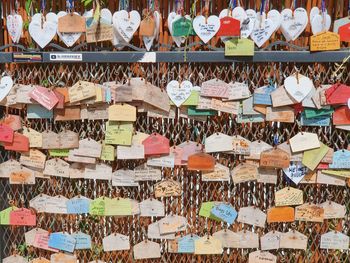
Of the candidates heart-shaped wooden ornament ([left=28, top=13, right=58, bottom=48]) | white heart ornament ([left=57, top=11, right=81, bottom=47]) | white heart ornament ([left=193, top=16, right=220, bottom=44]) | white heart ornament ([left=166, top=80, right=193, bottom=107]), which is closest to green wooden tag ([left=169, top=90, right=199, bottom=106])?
white heart ornament ([left=166, top=80, right=193, bottom=107])

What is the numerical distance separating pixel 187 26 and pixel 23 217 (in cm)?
124

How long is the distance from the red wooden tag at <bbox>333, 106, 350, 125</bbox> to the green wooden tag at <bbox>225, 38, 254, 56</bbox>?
1.56 feet

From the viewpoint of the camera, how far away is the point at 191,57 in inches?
82.6

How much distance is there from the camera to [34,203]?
91.2 inches

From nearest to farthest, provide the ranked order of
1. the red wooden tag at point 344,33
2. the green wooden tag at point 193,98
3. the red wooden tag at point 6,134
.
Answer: the red wooden tag at point 344,33, the green wooden tag at point 193,98, the red wooden tag at point 6,134

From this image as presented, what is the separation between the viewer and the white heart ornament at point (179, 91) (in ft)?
6.97

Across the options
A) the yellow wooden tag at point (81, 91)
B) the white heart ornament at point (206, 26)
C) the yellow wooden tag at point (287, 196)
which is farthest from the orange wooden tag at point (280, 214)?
the yellow wooden tag at point (81, 91)

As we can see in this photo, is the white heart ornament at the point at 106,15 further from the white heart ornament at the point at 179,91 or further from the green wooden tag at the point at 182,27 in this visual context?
the white heart ornament at the point at 179,91

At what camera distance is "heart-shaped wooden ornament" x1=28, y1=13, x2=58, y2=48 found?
2133 mm

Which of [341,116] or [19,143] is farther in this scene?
[19,143]

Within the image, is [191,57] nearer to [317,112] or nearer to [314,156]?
[317,112]

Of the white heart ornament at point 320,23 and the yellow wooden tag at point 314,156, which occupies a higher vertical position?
the white heart ornament at point 320,23

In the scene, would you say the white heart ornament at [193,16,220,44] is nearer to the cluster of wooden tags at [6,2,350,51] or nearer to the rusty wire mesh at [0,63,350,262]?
the cluster of wooden tags at [6,2,350,51]

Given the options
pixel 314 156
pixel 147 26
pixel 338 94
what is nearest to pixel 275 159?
pixel 314 156
